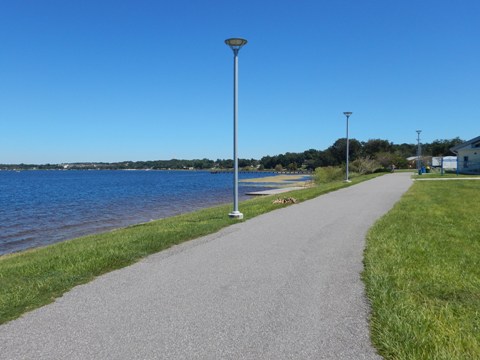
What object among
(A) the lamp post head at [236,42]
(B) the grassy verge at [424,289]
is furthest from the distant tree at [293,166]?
(B) the grassy verge at [424,289]

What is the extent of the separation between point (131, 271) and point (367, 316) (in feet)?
12.7

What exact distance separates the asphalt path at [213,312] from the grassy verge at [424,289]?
0.24m

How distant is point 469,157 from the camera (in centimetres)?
4903

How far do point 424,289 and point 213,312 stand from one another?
292cm

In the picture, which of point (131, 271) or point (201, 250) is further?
point (201, 250)

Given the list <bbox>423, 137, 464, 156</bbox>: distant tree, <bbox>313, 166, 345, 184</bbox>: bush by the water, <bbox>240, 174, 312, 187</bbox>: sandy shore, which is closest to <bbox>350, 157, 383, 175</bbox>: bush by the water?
<bbox>240, 174, 312, 187</bbox>: sandy shore

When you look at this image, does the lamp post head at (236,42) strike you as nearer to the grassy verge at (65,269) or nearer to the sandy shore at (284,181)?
the grassy verge at (65,269)

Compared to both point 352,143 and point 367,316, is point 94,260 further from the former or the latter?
point 352,143

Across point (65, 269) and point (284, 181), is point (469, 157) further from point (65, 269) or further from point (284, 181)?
point (65, 269)

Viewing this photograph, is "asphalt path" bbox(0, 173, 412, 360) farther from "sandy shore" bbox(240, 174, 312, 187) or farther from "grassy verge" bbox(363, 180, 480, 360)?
"sandy shore" bbox(240, 174, 312, 187)

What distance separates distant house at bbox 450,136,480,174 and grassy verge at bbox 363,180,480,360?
1674 inches

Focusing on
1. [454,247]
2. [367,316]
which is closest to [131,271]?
[367,316]

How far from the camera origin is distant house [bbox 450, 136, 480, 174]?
47.5 meters

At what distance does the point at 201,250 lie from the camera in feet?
27.2
